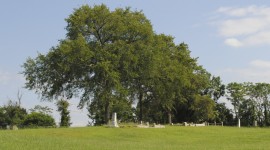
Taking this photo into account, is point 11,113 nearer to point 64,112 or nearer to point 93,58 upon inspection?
point 64,112

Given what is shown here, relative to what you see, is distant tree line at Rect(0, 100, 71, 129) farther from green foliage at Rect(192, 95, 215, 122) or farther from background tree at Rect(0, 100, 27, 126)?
green foliage at Rect(192, 95, 215, 122)

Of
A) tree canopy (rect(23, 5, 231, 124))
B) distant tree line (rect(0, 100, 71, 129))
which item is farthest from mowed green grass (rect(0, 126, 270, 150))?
distant tree line (rect(0, 100, 71, 129))

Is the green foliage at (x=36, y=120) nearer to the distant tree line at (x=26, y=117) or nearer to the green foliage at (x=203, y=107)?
the distant tree line at (x=26, y=117)

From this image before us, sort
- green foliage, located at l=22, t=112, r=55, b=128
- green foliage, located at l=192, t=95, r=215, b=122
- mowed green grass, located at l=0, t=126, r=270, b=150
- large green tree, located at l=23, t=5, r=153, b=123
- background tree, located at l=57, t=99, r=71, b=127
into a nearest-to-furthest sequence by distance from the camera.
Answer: mowed green grass, located at l=0, t=126, r=270, b=150 < large green tree, located at l=23, t=5, r=153, b=123 < green foliage, located at l=22, t=112, r=55, b=128 < background tree, located at l=57, t=99, r=71, b=127 < green foliage, located at l=192, t=95, r=215, b=122

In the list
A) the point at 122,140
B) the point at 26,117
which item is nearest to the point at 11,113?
the point at 26,117

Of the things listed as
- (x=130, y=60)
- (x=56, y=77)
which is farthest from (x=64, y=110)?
(x=130, y=60)

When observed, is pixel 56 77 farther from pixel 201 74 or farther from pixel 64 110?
pixel 201 74

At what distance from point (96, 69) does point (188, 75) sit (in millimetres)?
24070

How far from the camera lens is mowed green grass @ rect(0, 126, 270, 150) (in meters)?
26.9

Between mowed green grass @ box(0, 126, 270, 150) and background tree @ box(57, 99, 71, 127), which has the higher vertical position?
background tree @ box(57, 99, 71, 127)

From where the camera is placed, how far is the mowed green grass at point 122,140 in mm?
26894

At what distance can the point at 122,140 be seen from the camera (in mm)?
36406

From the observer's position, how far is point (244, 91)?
99.4 meters

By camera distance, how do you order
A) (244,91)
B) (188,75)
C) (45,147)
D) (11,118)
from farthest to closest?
(244,91)
(11,118)
(188,75)
(45,147)
